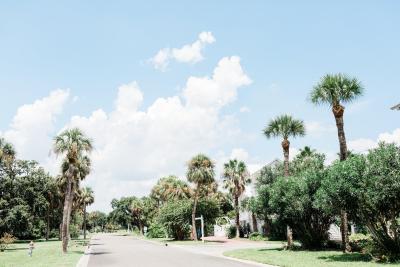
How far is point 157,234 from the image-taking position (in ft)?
238

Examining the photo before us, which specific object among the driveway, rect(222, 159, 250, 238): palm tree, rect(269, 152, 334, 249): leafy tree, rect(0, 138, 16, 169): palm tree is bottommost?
the driveway

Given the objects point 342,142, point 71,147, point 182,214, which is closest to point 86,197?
point 182,214

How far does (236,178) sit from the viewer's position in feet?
195

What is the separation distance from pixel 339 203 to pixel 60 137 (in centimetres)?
2258

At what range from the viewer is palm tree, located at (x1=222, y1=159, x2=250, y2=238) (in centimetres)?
5897

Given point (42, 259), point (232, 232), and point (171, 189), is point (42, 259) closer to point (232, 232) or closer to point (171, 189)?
point (232, 232)

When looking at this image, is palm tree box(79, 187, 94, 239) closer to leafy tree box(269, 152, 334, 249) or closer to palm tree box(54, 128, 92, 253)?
palm tree box(54, 128, 92, 253)

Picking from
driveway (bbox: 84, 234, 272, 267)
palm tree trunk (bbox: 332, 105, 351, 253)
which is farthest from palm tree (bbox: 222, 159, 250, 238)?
palm tree trunk (bbox: 332, 105, 351, 253)

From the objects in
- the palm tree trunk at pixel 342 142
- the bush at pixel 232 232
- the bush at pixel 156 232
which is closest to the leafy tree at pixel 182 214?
the bush at pixel 232 232

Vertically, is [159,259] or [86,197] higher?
[86,197]

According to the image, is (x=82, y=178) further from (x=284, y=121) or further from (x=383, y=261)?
(x=383, y=261)

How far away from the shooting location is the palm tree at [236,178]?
58969 millimetres

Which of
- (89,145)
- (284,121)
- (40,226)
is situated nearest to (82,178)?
(89,145)

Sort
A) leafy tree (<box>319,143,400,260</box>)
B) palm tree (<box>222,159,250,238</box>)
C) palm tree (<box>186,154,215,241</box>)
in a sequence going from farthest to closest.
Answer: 1. palm tree (<box>222,159,250,238</box>)
2. palm tree (<box>186,154,215,241</box>)
3. leafy tree (<box>319,143,400,260</box>)
